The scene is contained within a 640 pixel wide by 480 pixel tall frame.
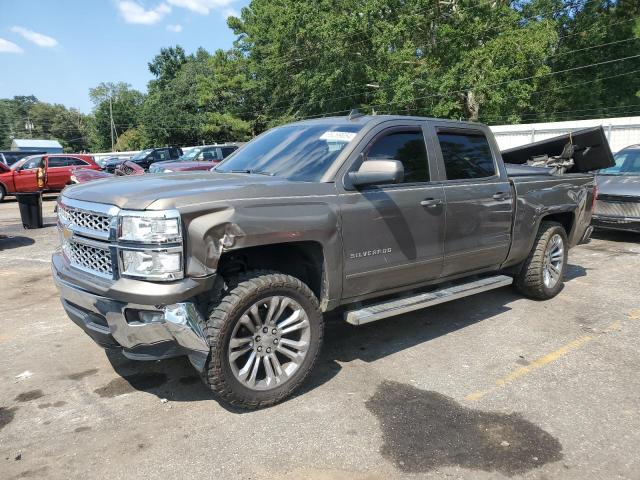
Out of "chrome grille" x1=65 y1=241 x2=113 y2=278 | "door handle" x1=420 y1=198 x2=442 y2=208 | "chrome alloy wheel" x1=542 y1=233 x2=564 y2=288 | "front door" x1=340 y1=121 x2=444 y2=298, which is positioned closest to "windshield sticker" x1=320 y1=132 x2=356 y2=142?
"front door" x1=340 y1=121 x2=444 y2=298

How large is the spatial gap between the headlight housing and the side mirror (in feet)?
4.50

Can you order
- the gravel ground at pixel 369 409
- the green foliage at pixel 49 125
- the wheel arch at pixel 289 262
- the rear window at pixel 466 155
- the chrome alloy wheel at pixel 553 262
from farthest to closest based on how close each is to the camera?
the green foliage at pixel 49 125 → the chrome alloy wheel at pixel 553 262 → the rear window at pixel 466 155 → the wheel arch at pixel 289 262 → the gravel ground at pixel 369 409

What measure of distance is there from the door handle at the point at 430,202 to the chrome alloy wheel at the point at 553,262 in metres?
2.24

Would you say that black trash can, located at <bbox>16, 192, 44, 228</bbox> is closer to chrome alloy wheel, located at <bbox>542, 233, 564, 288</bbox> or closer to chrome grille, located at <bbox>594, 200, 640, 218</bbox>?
chrome alloy wheel, located at <bbox>542, 233, 564, 288</bbox>

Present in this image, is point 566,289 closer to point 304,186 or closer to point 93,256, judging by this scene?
point 304,186

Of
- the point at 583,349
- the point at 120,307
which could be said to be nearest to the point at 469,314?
the point at 583,349

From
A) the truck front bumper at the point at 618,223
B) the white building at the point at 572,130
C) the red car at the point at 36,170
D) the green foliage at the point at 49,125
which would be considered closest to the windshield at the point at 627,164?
the truck front bumper at the point at 618,223

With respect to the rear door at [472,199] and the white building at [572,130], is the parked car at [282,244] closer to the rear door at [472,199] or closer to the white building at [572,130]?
the rear door at [472,199]

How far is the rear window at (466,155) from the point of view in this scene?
187 inches

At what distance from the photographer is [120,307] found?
10.2ft

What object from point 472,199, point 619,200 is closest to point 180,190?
point 472,199

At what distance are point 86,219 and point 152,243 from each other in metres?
0.72

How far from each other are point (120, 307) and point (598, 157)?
6.65 m

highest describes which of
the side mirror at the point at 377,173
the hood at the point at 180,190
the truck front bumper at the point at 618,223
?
the side mirror at the point at 377,173
